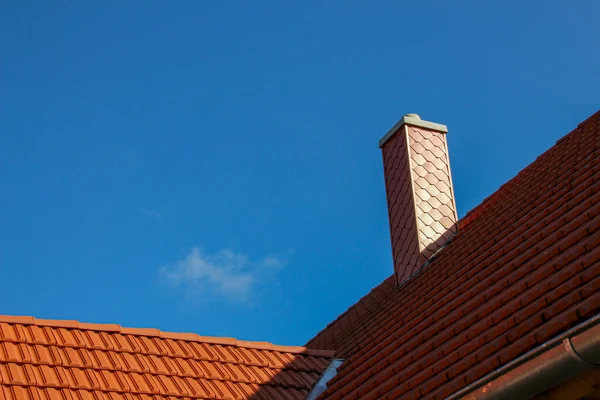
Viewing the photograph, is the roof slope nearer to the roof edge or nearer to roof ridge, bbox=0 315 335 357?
the roof edge

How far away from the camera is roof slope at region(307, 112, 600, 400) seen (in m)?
3.99

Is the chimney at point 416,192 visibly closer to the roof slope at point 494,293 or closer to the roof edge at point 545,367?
the roof slope at point 494,293

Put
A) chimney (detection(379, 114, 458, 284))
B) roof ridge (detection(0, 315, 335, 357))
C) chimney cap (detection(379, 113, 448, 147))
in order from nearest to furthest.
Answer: roof ridge (detection(0, 315, 335, 357))
chimney (detection(379, 114, 458, 284))
chimney cap (detection(379, 113, 448, 147))

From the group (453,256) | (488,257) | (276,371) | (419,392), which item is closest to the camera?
(419,392)

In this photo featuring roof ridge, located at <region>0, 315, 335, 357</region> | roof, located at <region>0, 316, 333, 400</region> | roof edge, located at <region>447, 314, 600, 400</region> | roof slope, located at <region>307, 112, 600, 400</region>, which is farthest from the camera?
roof ridge, located at <region>0, 315, 335, 357</region>

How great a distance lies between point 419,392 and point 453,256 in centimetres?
283

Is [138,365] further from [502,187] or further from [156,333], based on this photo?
[502,187]

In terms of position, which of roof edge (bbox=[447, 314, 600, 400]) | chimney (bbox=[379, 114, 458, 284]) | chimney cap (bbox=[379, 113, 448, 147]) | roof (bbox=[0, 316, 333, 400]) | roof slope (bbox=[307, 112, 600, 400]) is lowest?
roof edge (bbox=[447, 314, 600, 400])

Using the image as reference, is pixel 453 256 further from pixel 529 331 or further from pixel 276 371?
pixel 529 331

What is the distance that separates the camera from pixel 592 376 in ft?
10.9

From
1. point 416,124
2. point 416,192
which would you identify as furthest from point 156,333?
point 416,124

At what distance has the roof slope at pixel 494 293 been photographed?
3.99 m

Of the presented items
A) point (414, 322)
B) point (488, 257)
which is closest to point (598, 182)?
point (488, 257)

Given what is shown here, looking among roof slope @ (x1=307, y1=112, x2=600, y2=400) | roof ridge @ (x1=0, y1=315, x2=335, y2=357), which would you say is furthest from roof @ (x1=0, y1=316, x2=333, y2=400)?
roof slope @ (x1=307, y1=112, x2=600, y2=400)
